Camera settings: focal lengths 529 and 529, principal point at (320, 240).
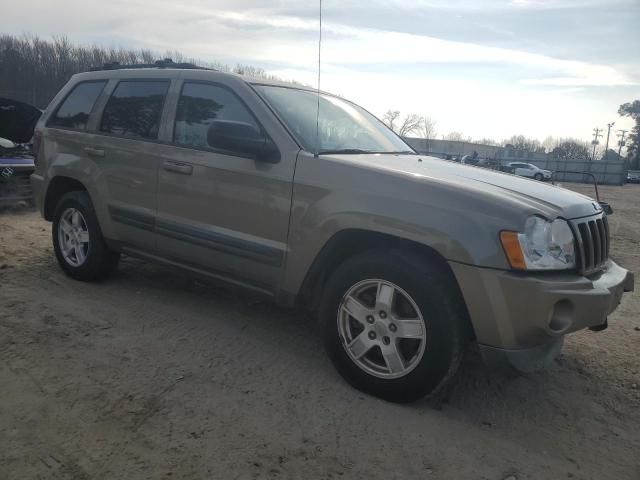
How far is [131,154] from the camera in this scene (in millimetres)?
4352

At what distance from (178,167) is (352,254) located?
60.9 inches

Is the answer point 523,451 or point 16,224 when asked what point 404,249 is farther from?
point 16,224

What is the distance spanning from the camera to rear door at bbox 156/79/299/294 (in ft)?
11.6

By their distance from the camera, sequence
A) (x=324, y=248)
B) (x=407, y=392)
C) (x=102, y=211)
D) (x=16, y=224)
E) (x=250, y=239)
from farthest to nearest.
→ (x=16, y=224)
(x=102, y=211)
(x=250, y=239)
(x=324, y=248)
(x=407, y=392)

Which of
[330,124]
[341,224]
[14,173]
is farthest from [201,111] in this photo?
[14,173]

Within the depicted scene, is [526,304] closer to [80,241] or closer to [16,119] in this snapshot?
[80,241]

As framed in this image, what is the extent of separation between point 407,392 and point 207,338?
1.59m

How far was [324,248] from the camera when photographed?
332 cm

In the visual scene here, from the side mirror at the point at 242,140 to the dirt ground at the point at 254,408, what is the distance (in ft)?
4.51

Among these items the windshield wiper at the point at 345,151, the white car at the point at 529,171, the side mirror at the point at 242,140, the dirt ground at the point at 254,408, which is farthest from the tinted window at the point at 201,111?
the white car at the point at 529,171

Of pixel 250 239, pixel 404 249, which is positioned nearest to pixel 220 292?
pixel 250 239

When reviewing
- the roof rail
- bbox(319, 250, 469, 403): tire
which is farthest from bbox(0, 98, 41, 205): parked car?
bbox(319, 250, 469, 403): tire

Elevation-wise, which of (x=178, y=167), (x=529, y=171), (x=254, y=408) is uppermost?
(x=178, y=167)

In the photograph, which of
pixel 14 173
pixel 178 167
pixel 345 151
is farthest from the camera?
pixel 14 173
